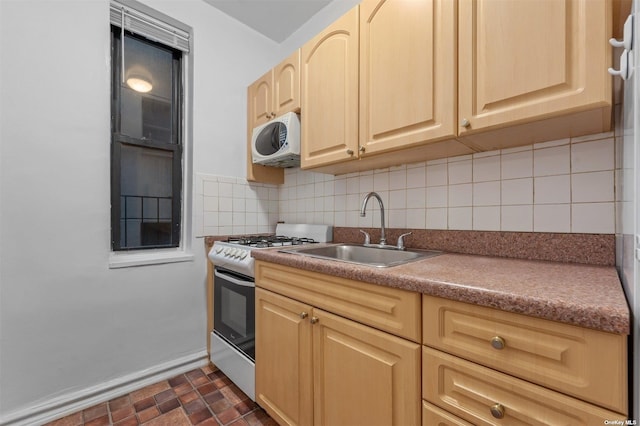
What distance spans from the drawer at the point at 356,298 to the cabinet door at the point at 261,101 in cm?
117

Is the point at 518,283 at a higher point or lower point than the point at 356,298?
higher

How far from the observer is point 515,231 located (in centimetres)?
116

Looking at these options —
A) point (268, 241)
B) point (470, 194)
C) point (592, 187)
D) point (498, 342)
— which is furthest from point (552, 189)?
point (268, 241)

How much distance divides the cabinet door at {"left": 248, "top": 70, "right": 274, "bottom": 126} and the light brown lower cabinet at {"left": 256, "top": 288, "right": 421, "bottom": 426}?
126cm

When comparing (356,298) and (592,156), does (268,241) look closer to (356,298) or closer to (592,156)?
(356,298)

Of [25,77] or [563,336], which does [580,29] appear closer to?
[563,336]

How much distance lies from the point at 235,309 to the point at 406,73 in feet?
5.12

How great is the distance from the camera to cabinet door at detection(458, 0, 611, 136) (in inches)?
29.6

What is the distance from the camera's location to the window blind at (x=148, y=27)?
1679 millimetres

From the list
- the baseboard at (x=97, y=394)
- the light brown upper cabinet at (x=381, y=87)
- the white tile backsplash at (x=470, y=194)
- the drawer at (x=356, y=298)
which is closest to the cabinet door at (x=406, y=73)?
the light brown upper cabinet at (x=381, y=87)

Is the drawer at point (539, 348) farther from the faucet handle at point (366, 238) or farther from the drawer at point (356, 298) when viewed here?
the faucet handle at point (366, 238)

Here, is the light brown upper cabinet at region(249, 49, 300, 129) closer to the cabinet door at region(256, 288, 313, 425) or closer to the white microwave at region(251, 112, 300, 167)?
the white microwave at region(251, 112, 300, 167)

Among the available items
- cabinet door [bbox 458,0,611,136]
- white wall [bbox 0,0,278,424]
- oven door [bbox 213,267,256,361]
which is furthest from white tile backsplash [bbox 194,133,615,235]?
white wall [bbox 0,0,278,424]

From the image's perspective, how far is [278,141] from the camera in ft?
5.94
